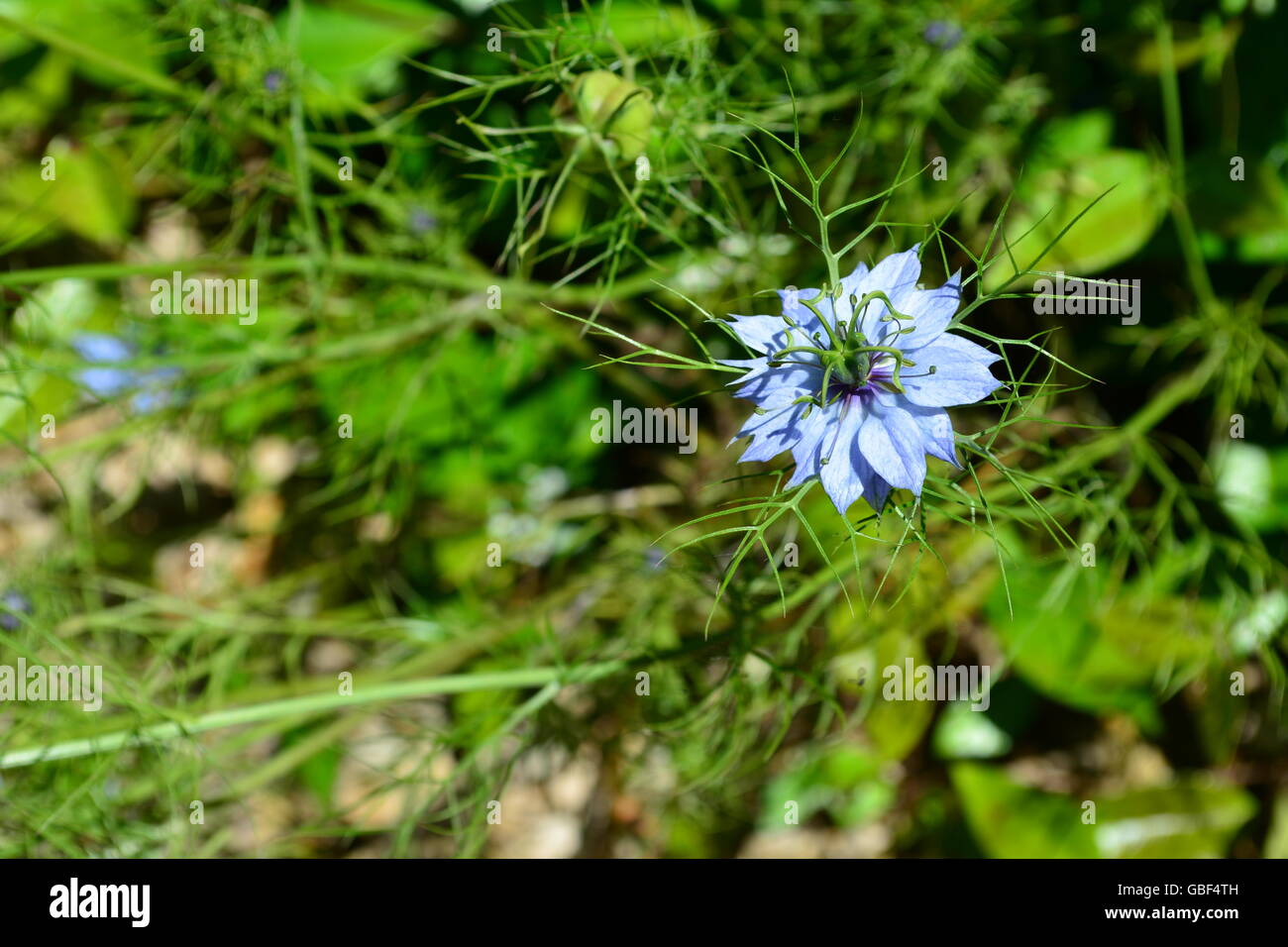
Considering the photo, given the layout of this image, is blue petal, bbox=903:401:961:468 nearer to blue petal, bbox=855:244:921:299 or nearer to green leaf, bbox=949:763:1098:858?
blue petal, bbox=855:244:921:299

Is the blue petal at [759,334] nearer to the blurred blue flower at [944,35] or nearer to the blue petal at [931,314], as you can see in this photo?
the blue petal at [931,314]

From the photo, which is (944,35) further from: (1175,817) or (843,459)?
(1175,817)

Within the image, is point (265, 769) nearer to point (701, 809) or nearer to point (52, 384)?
point (701, 809)

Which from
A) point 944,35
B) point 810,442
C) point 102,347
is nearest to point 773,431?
point 810,442

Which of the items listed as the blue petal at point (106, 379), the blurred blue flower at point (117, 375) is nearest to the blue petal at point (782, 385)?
the blurred blue flower at point (117, 375)

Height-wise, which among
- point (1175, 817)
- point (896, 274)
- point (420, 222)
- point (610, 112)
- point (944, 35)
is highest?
point (944, 35)

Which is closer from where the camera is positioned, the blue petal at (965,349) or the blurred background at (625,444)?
the blue petal at (965,349)
